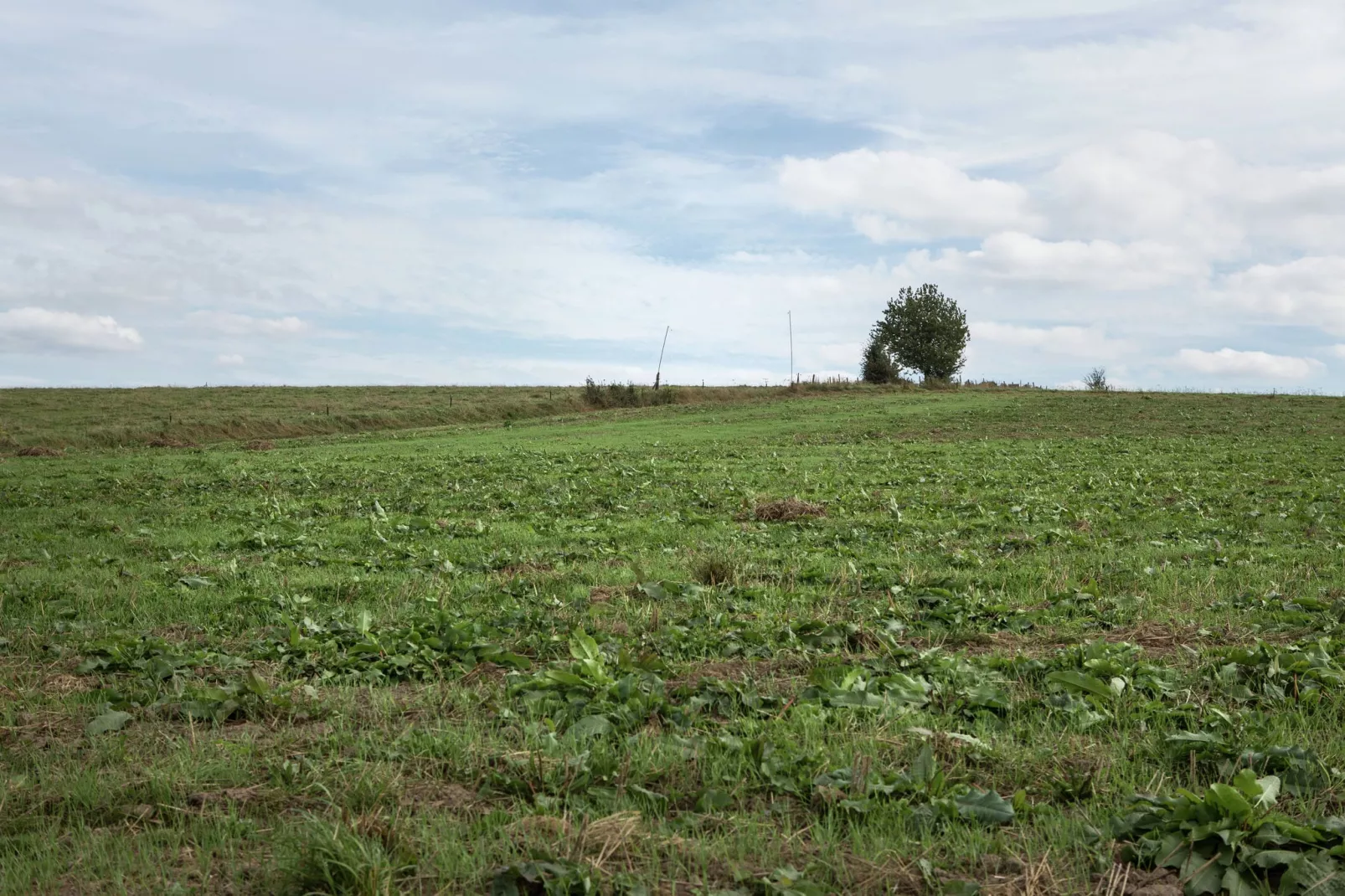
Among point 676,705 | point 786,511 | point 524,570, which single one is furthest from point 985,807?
point 786,511

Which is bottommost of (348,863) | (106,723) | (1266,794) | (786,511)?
(106,723)

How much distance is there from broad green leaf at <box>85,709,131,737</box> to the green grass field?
31 millimetres

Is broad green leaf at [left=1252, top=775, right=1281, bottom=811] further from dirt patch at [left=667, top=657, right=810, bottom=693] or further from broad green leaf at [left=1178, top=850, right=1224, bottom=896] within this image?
dirt patch at [left=667, top=657, right=810, bottom=693]

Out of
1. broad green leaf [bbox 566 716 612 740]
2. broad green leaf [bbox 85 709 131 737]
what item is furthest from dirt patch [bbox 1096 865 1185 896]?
broad green leaf [bbox 85 709 131 737]

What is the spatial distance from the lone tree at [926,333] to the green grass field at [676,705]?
101786 mm

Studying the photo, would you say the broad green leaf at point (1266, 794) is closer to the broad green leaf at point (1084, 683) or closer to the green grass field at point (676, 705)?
the green grass field at point (676, 705)

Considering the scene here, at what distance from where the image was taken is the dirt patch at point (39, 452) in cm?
3959

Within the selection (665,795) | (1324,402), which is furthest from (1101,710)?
(1324,402)

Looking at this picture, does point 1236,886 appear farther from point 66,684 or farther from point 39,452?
point 39,452

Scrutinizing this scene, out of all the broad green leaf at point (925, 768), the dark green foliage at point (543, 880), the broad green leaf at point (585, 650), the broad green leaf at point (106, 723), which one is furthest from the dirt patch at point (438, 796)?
the broad green leaf at point (106, 723)

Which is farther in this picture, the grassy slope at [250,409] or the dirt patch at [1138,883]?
the grassy slope at [250,409]

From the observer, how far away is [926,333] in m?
115

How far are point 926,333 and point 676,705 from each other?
11490cm

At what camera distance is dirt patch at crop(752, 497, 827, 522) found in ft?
53.5
